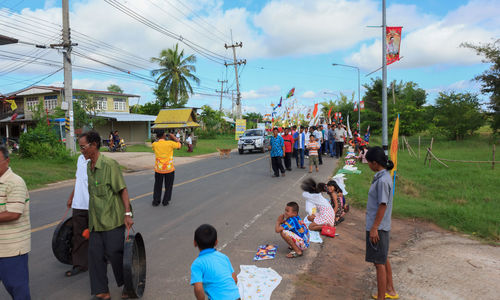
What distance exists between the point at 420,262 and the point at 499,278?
931 mm

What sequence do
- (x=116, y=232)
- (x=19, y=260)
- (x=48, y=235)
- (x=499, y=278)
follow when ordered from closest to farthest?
1. (x=19, y=260)
2. (x=116, y=232)
3. (x=499, y=278)
4. (x=48, y=235)

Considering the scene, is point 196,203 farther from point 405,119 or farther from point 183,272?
point 405,119

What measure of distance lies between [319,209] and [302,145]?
9.23 metres

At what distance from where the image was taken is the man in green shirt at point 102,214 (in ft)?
12.0

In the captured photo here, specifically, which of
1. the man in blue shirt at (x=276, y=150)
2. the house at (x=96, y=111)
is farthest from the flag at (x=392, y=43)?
the house at (x=96, y=111)

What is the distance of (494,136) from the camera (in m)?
27.9

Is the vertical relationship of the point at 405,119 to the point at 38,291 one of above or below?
above

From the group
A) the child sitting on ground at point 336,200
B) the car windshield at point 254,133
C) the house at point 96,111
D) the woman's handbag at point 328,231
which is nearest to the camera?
the woman's handbag at point 328,231

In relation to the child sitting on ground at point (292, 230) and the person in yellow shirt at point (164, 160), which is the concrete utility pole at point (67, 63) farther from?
the child sitting on ground at point (292, 230)

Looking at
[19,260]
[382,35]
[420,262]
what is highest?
[382,35]

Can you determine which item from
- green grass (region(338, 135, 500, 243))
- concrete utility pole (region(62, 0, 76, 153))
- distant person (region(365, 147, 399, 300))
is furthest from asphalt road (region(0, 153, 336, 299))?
concrete utility pole (region(62, 0, 76, 153))

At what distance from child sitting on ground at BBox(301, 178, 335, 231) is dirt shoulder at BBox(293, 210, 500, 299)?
0.33m

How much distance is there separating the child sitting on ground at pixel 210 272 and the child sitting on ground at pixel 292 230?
242 centimetres

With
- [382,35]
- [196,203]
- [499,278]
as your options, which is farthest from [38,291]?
[382,35]
